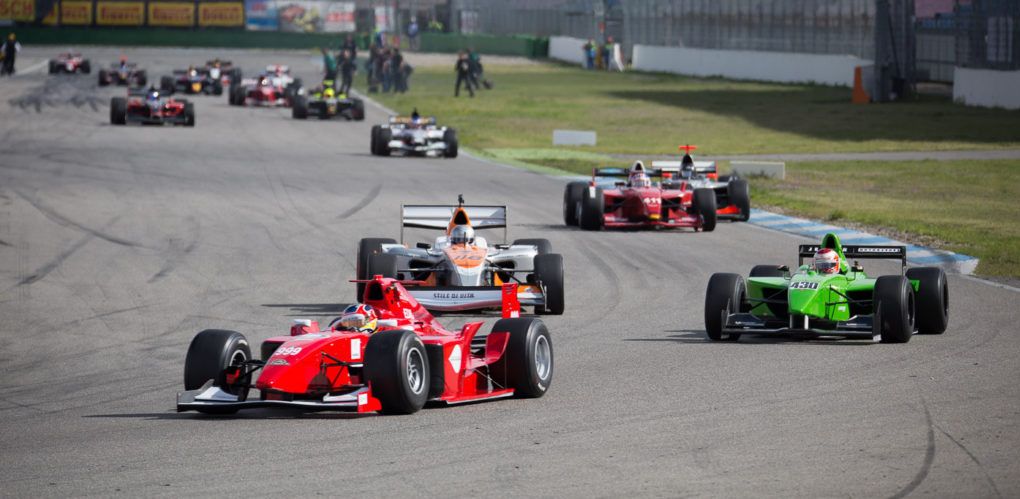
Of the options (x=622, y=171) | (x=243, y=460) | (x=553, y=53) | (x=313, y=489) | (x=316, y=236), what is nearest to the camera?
(x=313, y=489)

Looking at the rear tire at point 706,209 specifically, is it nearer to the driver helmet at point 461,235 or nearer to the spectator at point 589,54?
the driver helmet at point 461,235

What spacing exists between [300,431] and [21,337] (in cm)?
618

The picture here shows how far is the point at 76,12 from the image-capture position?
119m

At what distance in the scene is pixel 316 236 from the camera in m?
24.0

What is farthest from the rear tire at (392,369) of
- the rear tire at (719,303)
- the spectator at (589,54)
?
the spectator at (589,54)

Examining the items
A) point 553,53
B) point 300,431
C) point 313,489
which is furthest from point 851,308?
point 553,53

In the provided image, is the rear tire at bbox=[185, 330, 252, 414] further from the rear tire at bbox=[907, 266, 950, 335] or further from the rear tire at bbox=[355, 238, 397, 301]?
the rear tire at bbox=[907, 266, 950, 335]

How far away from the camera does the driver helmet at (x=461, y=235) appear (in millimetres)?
17375

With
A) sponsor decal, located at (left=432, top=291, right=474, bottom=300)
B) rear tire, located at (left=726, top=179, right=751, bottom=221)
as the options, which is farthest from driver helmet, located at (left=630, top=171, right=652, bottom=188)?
sponsor decal, located at (left=432, top=291, right=474, bottom=300)

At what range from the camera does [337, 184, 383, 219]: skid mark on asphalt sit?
2694 centimetres

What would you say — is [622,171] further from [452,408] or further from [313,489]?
[313,489]

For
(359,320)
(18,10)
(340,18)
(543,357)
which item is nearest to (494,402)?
(543,357)

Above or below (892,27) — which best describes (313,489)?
below

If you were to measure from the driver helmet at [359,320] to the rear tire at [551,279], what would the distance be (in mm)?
4822
